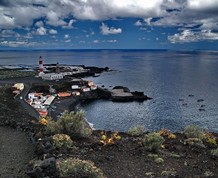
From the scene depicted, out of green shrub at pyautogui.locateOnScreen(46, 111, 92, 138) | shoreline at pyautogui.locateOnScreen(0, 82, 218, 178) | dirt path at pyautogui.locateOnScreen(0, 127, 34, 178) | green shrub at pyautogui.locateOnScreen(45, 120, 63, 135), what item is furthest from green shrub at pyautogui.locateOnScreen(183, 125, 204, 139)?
dirt path at pyautogui.locateOnScreen(0, 127, 34, 178)

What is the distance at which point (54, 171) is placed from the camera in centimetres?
1316

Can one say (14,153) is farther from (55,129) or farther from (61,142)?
(55,129)

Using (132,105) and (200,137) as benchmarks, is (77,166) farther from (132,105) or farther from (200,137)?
(132,105)

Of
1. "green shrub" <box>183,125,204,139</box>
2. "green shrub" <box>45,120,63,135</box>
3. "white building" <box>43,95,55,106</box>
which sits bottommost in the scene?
"white building" <box>43,95,55,106</box>

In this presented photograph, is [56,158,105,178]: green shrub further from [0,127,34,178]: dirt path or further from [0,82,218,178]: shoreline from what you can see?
[0,127,34,178]: dirt path

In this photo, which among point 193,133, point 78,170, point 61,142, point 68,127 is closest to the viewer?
point 78,170

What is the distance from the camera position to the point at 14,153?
17.3m

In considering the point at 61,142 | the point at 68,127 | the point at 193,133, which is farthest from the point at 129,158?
the point at 193,133

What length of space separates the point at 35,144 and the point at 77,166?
519cm

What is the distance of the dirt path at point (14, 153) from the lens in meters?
14.5

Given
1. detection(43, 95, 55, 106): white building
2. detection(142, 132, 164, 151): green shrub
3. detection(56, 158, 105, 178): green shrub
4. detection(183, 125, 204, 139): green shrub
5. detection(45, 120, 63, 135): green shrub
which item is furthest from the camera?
detection(43, 95, 55, 106): white building

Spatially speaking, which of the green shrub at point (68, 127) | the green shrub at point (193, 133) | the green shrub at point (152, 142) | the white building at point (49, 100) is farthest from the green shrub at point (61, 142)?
the white building at point (49, 100)

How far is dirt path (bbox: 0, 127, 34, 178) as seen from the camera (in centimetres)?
1452

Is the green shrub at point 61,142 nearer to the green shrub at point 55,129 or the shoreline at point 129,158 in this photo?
the shoreline at point 129,158
